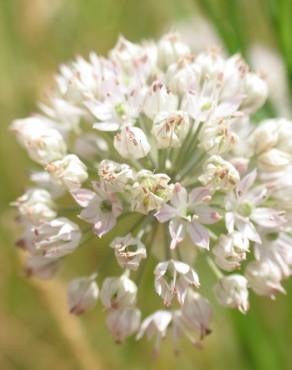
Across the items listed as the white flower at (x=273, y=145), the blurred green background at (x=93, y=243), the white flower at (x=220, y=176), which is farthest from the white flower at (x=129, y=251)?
the blurred green background at (x=93, y=243)

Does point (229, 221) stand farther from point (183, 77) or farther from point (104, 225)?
point (183, 77)

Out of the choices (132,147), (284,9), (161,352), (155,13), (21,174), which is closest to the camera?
(132,147)

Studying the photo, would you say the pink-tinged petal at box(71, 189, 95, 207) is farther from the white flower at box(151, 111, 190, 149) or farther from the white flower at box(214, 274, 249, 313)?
the white flower at box(214, 274, 249, 313)

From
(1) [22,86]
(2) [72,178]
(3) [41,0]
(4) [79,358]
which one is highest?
(3) [41,0]

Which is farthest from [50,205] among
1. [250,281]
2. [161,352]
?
[161,352]

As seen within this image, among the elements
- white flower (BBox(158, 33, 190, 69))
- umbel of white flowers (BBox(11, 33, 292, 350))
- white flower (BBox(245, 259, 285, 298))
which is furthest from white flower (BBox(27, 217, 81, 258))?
white flower (BBox(158, 33, 190, 69))

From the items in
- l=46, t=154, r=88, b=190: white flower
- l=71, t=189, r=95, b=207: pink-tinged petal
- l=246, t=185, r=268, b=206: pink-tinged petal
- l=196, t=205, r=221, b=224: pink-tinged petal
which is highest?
l=46, t=154, r=88, b=190: white flower

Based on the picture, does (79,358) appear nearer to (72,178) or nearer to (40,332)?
(40,332)
